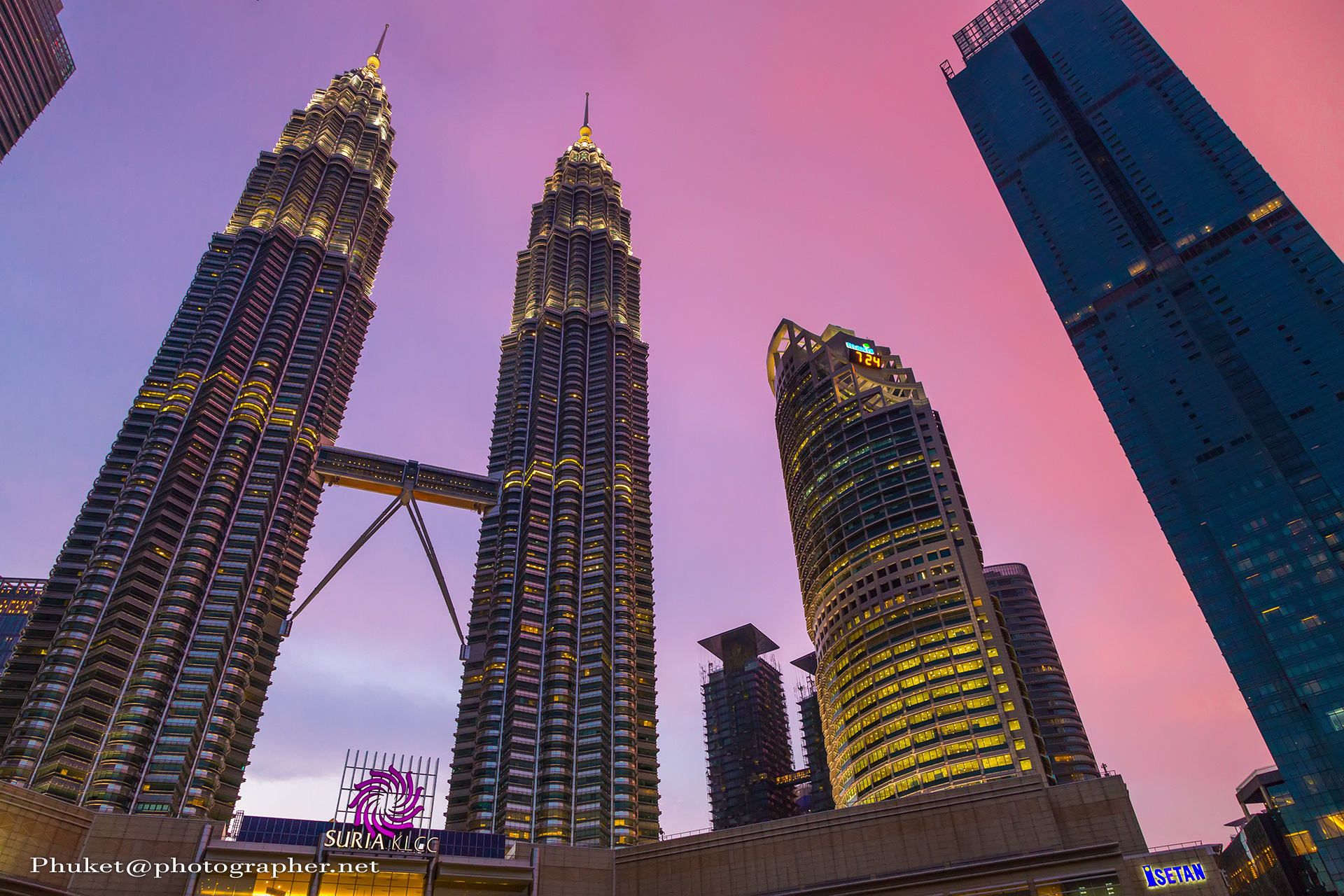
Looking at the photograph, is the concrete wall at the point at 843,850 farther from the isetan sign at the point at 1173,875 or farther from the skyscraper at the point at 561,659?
the skyscraper at the point at 561,659

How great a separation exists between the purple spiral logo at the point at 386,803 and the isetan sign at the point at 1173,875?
64.8 metres

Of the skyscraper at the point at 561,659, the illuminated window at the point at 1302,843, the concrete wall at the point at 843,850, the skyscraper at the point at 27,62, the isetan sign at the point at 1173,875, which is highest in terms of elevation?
the skyscraper at the point at 27,62

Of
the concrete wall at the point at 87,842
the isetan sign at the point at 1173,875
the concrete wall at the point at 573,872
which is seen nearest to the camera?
the isetan sign at the point at 1173,875

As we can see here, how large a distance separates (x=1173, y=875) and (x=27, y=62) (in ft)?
694

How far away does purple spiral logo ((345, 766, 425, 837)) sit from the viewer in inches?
3201

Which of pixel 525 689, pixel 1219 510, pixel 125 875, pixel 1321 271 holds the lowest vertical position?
pixel 125 875

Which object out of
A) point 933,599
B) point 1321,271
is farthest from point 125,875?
point 1321,271

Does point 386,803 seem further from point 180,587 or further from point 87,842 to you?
point 180,587

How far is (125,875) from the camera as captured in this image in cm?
7400

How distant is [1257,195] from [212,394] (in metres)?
233

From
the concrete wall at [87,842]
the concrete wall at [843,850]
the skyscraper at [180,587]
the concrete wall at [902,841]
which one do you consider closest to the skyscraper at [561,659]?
the skyscraper at [180,587]

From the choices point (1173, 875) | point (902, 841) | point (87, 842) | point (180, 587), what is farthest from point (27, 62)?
point (1173, 875)

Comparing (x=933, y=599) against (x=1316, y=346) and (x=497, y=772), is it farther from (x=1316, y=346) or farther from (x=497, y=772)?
(x=1316, y=346)

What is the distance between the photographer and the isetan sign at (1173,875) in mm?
67938
